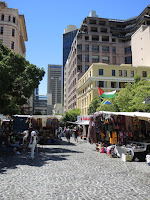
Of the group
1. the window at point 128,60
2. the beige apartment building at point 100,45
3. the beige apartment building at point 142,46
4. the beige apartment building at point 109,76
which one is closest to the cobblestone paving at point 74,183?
the beige apartment building at point 109,76

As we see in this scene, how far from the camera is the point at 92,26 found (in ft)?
213

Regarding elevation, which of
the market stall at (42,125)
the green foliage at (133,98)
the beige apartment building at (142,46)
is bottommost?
the market stall at (42,125)

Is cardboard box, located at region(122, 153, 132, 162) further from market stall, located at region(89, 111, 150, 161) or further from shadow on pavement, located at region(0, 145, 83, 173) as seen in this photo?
shadow on pavement, located at region(0, 145, 83, 173)

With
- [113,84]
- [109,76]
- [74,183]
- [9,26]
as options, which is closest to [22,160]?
[74,183]

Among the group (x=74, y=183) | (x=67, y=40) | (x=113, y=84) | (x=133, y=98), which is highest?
(x=67, y=40)

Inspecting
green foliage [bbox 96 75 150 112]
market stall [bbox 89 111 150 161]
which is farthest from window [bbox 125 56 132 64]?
market stall [bbox 89 111 150 161]

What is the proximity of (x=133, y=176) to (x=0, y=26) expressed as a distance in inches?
1742

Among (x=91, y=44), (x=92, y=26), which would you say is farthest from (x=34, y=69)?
(x=92, y=26)

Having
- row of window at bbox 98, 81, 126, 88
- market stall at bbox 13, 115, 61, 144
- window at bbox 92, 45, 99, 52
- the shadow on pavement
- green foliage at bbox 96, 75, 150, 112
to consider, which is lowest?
the shadow on pavement

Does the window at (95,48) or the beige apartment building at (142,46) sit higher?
the window at (95,48)

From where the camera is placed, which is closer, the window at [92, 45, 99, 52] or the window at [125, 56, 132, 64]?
the window at [92, 45, 99, 52]

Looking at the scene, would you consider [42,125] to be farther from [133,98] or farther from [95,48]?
[95,48]

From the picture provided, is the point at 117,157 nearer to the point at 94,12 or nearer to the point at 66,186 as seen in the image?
the point at 66,186

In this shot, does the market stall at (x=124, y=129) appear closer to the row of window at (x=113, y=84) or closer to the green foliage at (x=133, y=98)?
the green foliage at (x=133, y=98)
